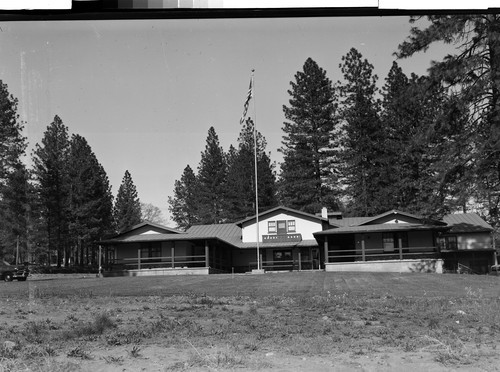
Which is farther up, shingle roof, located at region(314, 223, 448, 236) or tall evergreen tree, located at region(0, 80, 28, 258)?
tall evergreen tree, located at region(0, 80, 28, 258)

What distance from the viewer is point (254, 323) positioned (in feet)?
19.1

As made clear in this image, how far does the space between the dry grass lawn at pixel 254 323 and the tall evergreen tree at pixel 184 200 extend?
0.83 metres

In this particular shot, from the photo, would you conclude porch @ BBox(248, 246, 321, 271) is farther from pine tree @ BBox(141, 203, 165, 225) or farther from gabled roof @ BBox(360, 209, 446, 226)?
pine tree @ BBox(141, 203, 165, 225)

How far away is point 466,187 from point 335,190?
68.9 inches

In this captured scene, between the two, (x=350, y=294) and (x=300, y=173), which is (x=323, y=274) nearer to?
(x=350, y=294)

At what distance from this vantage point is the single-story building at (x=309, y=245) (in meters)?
5.89

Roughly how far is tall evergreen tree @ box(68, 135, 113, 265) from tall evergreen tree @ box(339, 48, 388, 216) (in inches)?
118

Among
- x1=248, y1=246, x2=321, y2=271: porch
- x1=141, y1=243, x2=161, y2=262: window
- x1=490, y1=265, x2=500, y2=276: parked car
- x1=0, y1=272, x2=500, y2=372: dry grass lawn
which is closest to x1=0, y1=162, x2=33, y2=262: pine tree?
x1=0, y1=272, x2=500, y2=372: dry grass lawn

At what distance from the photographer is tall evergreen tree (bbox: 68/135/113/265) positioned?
5.85 meters

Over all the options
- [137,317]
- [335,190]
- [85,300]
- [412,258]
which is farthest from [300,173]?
[85,300]

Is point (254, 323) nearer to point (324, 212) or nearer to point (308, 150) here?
point (324, 212)

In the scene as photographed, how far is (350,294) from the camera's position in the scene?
20.9ft

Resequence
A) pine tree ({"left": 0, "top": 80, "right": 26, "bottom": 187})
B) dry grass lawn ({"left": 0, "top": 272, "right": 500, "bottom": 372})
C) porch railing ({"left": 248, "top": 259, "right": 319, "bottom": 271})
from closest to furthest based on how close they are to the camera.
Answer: dry grass lawn ({"left": 0, "top": 272, "right": 500, "bottom": 372})
pine tree ({"left": 0, "top": 80, "right": 26, "bottom": 187})
porch railing ({"left": 248, "top": 259, "right": 319, "bottom": 271})

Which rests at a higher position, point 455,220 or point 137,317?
point 455,220
